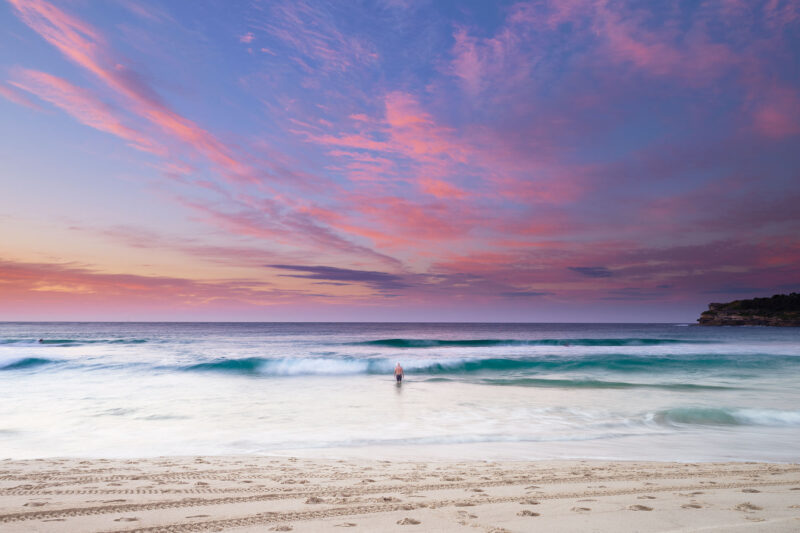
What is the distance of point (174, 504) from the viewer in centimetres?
458

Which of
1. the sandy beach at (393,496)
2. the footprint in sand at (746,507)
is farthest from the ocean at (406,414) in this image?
the footprint in sand at (746,507)

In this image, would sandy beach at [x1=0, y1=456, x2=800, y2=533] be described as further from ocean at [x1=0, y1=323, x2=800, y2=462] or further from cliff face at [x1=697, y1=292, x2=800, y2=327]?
cliff face at [x1=697, y1=292, x2=800, y2=327]

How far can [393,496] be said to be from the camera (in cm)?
489

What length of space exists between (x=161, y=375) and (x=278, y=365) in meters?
7.47

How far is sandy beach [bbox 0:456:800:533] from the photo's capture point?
400cm

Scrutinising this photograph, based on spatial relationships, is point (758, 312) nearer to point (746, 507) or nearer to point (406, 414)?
point (406, 414)

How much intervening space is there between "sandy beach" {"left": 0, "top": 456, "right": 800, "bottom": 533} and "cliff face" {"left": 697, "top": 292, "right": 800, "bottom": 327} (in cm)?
12326

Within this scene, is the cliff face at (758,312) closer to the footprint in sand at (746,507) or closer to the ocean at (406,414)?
the ocean at (406,414)

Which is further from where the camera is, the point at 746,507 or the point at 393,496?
the point at 393,496

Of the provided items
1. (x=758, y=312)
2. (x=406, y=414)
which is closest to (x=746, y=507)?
(x=406, y=414)

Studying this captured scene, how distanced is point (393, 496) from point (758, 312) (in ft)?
436

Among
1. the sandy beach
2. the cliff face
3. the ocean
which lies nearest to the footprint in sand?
the sandy beach

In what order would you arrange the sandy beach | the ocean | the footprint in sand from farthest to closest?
the ocean, the footprint in sand, the sandy beach

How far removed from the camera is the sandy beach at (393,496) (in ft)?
13.1
